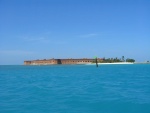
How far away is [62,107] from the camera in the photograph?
1241 centimetres

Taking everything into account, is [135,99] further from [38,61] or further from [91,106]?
[38,61]

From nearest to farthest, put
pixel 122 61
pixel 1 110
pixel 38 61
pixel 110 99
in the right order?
pixel 1 110 → pixel 110 99 → pixel 122 61 → pixel 38 61

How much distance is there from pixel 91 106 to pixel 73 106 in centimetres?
87

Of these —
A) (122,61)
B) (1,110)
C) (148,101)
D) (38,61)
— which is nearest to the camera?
(1,110)

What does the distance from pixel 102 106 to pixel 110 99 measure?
1876 millimetres

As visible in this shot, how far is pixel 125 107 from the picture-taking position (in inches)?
487

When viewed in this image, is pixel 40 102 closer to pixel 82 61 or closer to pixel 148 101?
pixel 148 101

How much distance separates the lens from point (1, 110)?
11.9 meters

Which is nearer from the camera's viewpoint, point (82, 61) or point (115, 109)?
point (115, 109)

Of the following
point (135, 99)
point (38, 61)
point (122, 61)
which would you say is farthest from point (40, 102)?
point (38, 61)

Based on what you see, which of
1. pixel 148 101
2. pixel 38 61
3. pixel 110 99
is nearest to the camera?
pixel 148 101

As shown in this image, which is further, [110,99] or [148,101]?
[110,99]

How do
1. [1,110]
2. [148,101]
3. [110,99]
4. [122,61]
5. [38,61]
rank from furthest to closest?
[38,61]
[122,61]
[110,99]
[148,101]
[1,110]

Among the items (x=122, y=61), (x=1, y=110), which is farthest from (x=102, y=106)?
(x=122, y=61)
